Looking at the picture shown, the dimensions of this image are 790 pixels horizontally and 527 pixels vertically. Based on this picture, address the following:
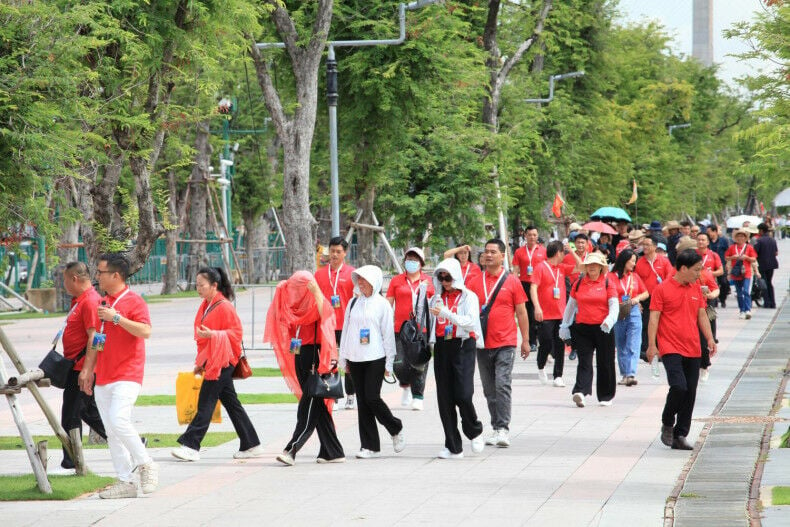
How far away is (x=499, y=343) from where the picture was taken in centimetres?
1178

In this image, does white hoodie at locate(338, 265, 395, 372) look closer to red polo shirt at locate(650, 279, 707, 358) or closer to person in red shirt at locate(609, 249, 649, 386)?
red polo shirt at locate(650, 279, 707, 358)

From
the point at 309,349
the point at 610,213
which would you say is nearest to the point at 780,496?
the point at 309,349

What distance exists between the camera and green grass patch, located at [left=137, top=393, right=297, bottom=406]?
15680 mm

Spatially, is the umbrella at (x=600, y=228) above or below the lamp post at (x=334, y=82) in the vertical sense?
below

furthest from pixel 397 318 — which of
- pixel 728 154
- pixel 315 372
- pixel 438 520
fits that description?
pixel 728 154

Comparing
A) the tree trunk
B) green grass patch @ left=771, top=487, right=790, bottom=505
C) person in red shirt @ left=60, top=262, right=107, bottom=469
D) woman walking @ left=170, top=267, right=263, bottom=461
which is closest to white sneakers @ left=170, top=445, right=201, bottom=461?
woman walking @ left=170, top=267, right=263, bottom=461

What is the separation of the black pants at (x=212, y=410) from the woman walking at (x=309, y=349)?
0.55 m

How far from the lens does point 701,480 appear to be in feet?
32.6

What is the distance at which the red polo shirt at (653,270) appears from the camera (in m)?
17.7

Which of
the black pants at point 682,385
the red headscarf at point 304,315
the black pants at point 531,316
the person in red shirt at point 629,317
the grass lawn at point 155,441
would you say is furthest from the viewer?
the black pants at point 531,316

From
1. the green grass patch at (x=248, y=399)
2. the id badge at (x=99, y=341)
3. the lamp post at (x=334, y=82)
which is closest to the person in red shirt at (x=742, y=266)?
the lamp post at (x=334, y=82)

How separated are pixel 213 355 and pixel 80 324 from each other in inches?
46.5

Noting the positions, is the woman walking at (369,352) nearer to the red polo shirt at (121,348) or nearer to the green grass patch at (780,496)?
the red polo shirt at (121,348)

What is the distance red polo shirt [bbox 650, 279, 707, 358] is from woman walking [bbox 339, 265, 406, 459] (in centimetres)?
229
